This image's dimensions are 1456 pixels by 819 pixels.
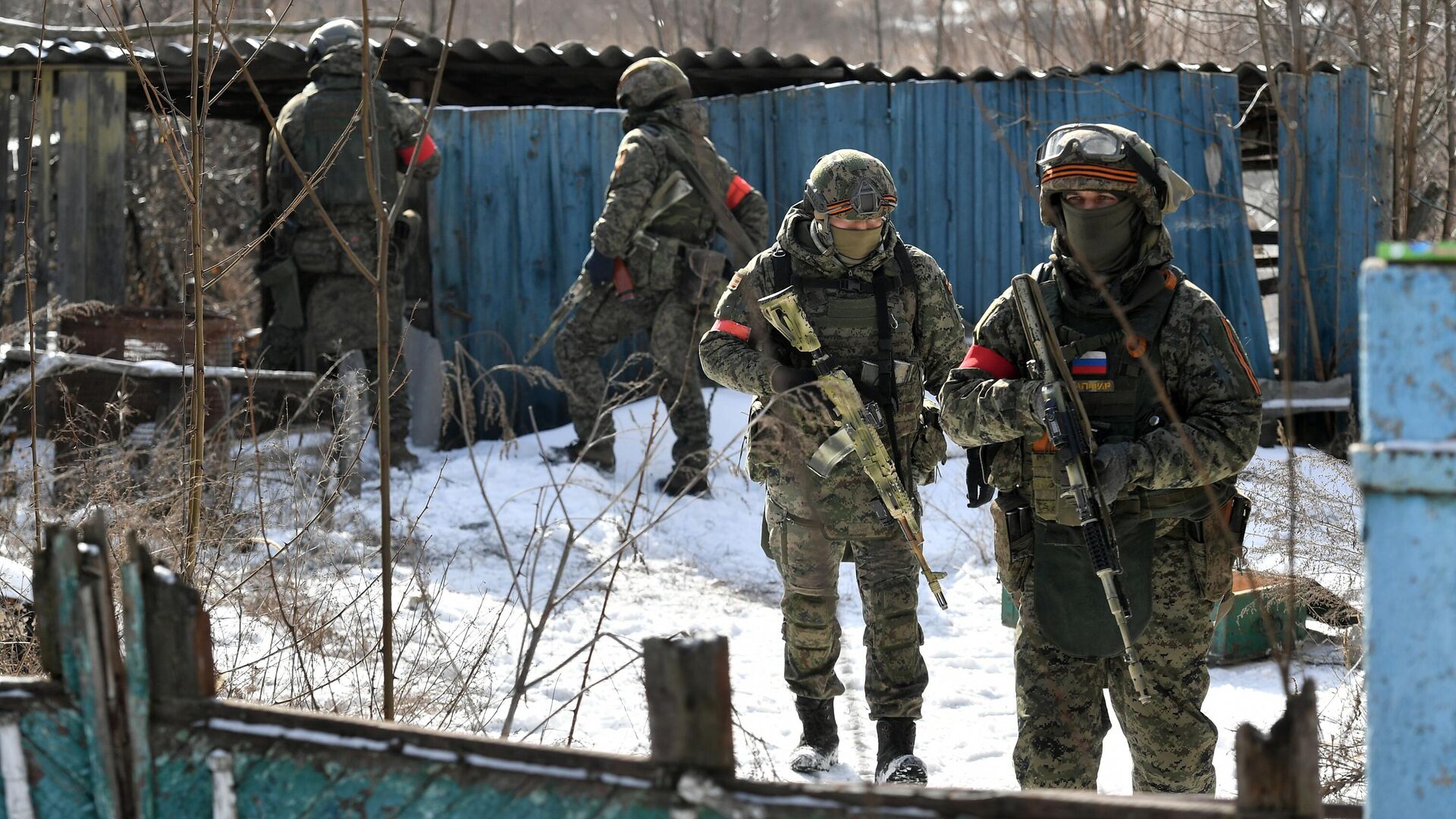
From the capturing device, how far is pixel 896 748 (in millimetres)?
4129

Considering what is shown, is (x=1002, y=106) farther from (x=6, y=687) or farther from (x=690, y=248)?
(x=6, y=687)

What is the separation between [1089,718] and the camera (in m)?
3.18

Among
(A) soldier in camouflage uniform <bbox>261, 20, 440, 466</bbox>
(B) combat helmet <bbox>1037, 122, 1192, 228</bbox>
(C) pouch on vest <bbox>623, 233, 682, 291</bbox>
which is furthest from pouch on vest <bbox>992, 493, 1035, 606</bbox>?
(A) soldier in camouflage uniform <bbox>261, 20, 440, 466</bbox>

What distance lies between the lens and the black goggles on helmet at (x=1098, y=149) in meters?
3.14

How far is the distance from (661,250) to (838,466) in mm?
3274

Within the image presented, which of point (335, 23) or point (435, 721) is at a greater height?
point (335, 23)

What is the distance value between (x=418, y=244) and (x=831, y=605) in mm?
5277

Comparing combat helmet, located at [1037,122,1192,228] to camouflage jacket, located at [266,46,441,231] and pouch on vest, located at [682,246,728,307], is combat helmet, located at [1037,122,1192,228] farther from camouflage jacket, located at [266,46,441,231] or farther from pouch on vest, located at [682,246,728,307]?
camouflage jacket, located at [266,46,441,231]

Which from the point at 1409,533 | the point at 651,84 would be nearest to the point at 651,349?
the point at 651,84

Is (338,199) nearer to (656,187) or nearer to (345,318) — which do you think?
(345,318)

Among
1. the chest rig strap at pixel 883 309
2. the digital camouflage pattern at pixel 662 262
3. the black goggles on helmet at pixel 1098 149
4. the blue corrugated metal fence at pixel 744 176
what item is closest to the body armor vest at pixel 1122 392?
the black goggles on helmet at pixel 1098 149

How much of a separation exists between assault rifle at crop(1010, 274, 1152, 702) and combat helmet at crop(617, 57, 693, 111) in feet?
13.8

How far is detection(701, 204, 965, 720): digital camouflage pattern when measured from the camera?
4.09m

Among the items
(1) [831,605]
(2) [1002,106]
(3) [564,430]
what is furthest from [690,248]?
(1) [831,605]
